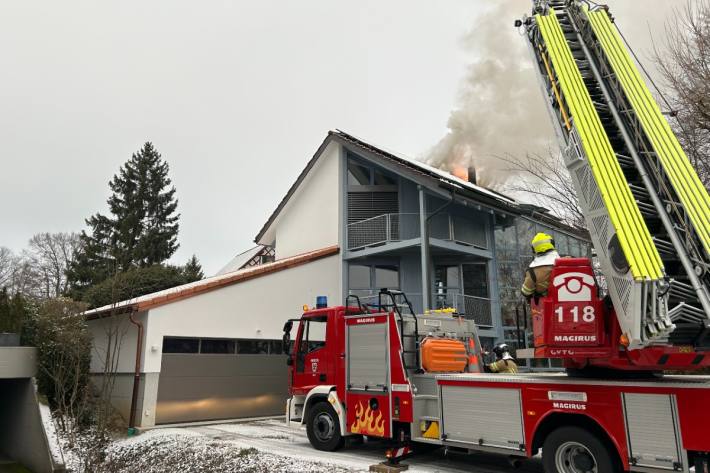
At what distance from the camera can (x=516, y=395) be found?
6.71 m

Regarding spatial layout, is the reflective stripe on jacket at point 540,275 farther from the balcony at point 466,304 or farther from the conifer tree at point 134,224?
the conifer tree at point 134,224

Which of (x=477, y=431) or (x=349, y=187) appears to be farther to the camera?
(x=349, y=187)

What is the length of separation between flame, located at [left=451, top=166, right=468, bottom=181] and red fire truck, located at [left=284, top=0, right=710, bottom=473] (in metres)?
14.1

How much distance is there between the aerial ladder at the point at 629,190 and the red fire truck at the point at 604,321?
17 millimetres

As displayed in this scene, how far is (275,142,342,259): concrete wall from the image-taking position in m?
19.3

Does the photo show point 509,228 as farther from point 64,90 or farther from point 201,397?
point 64,90

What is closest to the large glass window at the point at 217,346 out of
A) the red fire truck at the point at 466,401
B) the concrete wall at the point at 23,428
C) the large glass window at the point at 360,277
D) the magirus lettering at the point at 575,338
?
the concrete wall at the point at 23,428

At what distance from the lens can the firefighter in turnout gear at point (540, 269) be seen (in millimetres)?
6086

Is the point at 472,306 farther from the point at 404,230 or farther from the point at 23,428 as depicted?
the point at 23,428

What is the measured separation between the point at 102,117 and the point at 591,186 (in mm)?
17037

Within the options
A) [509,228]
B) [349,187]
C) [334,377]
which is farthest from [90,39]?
[509,228]

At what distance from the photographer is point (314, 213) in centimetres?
2023

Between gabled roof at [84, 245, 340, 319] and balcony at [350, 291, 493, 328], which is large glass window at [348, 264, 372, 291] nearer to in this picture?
balcony at [350, 291, 493, 328]

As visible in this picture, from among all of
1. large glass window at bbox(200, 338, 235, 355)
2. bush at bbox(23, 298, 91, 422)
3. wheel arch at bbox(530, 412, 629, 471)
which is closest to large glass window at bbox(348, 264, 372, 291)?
large glass window at bbox(200, 338, 235, 355)
